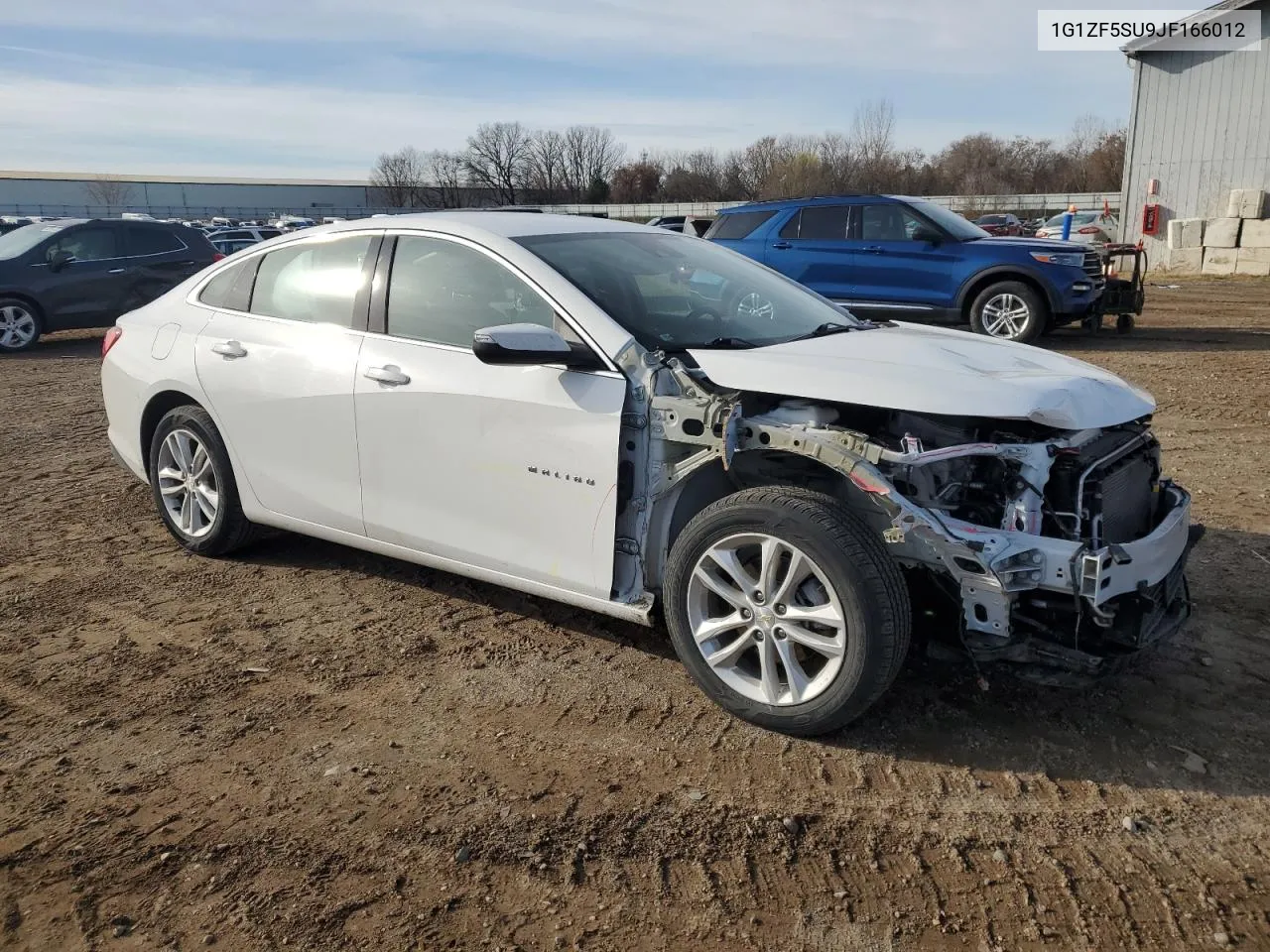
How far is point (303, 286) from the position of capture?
4.47 metres

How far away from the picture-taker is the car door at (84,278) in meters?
13.1

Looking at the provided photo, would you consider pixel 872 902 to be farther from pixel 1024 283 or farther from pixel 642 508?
pixel 1024 283

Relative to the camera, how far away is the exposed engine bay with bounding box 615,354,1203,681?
3029 mm

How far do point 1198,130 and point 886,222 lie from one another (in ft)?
47.5

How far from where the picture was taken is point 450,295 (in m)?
4.01

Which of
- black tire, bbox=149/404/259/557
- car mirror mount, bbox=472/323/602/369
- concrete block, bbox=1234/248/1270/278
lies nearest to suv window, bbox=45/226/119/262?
black tire, bbox=149/404/259/557

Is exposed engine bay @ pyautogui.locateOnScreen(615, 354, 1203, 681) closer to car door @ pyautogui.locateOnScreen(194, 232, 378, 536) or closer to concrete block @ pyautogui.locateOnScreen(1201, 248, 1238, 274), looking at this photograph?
car door @ pyautogui.locateOnScreen(194, 232, 378, 536)

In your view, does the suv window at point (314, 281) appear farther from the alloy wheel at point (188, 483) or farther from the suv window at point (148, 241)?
the suv window at point (148, 241)

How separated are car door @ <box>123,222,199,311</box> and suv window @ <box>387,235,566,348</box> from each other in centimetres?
1096

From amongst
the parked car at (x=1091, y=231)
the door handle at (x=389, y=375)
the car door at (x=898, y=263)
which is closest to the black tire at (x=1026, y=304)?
the car door at (x=898, y=263)

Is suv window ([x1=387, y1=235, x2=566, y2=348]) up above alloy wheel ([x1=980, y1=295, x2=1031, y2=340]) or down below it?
above

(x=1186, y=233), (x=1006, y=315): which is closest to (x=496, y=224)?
(x=1006, y=315)

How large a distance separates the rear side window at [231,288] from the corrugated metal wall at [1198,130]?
22738 mm

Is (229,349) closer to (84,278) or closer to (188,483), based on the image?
(188,483)
